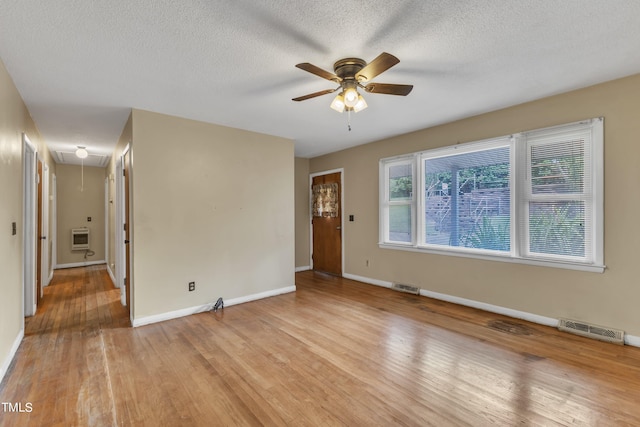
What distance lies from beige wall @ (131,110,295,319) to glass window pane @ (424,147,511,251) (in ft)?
7.13

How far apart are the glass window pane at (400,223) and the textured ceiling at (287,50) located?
1.76m

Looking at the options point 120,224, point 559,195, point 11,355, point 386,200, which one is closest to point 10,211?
point 11,355

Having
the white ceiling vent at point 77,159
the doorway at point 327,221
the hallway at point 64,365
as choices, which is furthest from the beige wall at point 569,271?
the white ceiling vent at point 77,159

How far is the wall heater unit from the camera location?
22.7ft

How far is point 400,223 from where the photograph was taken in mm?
4879

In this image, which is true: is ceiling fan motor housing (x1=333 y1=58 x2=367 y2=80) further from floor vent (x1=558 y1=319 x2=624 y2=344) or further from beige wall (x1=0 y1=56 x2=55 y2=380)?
floor vent (x1=558 y1=319 x2=624 y2=344)

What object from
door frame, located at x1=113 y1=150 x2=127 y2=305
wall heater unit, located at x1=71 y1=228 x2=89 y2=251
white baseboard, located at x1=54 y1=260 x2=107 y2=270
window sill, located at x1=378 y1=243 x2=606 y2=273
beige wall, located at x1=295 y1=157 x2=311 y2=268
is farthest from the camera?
wall heater unit, located at x1=71 y1=228 x2=89 y2=251

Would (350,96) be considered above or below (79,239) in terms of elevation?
above

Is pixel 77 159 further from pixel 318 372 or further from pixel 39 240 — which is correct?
pixel 318 372

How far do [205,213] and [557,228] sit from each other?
13.4 ft

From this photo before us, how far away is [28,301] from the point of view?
3.65 m

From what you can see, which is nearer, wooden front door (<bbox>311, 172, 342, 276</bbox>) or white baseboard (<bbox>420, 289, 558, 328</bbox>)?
white baseboard (<bbox>420, 289, 558, 328</bbox>)

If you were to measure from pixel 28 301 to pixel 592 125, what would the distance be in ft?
21.3

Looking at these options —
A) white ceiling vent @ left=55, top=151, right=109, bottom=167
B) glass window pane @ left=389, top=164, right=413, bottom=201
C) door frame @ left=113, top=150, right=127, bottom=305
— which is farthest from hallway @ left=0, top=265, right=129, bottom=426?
glass window pane @ left=389, top=164, right=413, bottom=201
